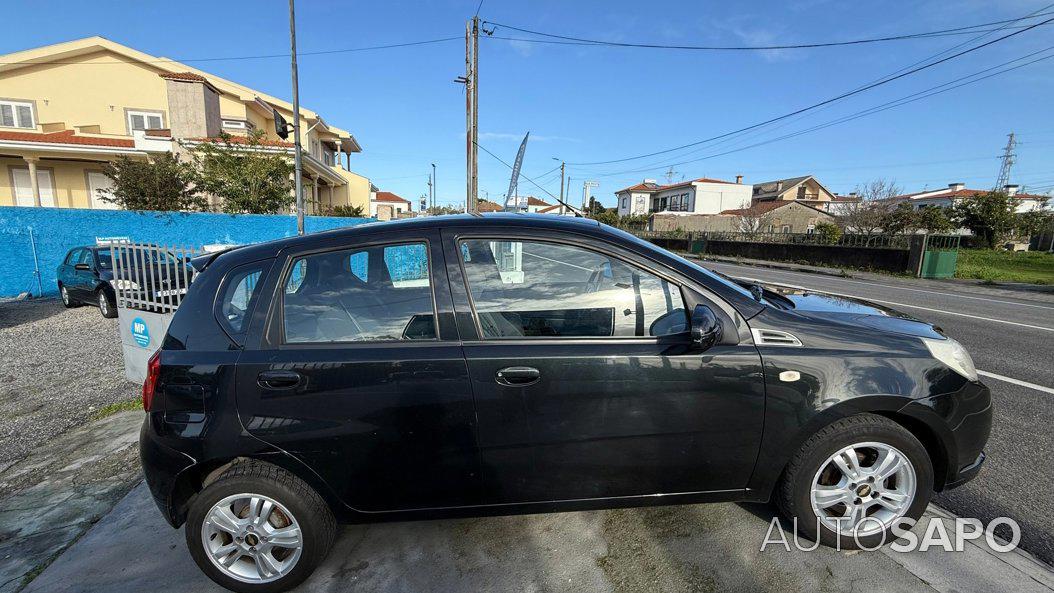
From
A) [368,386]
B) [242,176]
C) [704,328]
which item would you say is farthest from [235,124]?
[704,328]

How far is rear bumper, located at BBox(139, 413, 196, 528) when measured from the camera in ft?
6.77

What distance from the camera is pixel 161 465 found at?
6.82 ft

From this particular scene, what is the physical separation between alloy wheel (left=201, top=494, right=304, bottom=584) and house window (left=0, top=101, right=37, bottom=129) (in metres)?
30.0

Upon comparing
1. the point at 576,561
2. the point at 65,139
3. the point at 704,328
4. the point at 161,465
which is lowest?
the point at 576,561

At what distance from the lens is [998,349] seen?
20.4 feet

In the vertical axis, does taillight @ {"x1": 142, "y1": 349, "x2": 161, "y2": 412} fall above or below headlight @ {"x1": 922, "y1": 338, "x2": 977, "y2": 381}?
below

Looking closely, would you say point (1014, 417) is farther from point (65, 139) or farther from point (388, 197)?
point (388, 197)

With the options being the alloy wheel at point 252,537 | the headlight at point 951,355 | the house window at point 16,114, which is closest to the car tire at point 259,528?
the alloy wheel at point 252,537

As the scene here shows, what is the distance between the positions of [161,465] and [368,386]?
103 cm

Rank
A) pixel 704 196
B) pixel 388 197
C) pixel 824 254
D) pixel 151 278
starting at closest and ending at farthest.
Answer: pixel 151 278 → pixel 824 254 → pixel 704 196 → pixel 388 197

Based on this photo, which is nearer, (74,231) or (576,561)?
(576,561)

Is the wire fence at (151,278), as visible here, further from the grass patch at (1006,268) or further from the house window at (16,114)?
the house window at (16,114)

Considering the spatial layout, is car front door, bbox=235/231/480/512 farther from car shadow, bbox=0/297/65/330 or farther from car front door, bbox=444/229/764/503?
car shadow, bbox=0/297/65/330

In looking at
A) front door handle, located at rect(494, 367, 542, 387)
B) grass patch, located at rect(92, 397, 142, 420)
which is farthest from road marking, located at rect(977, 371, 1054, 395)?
grass patch, located at rect(92, 397, 142, 420)
